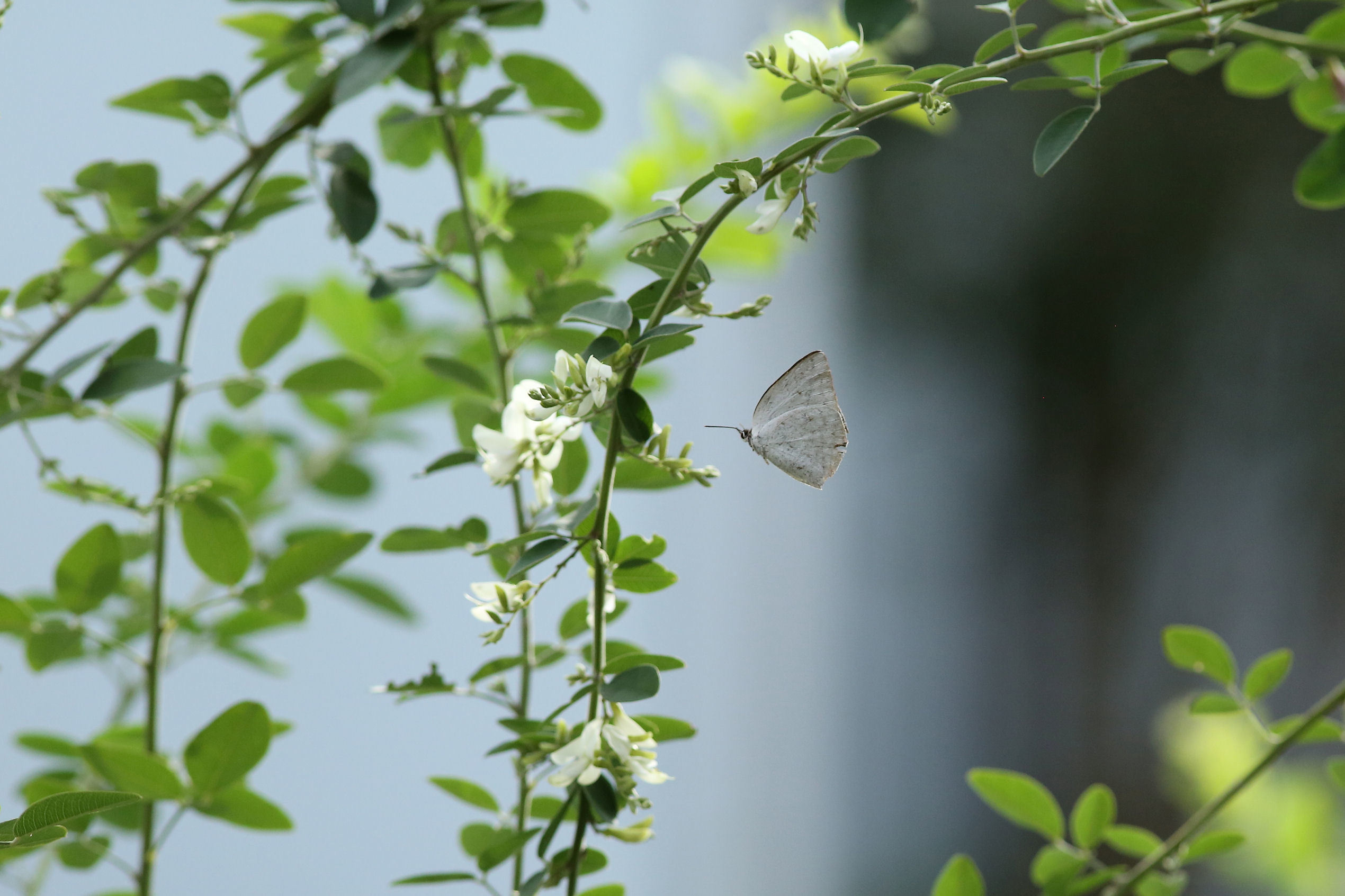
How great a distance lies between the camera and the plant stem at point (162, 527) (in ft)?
1.04

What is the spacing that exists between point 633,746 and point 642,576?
4 centimetres

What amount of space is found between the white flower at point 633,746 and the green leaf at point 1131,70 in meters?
0.19

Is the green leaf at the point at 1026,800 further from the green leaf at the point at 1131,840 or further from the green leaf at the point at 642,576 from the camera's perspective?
the green leaf at the point at 642,576

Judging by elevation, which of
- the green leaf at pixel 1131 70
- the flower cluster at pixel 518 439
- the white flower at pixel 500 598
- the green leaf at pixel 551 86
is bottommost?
the white flower at pixel 500 598

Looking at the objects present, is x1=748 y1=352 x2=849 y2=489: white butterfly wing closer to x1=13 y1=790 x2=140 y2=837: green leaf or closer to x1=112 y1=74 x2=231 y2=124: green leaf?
x1=13 y1=790 x2=140 y2=837: green leaf

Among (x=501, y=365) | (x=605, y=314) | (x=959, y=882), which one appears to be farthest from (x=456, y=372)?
(x=959, y=882)

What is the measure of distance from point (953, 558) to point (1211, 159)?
0.63 metres

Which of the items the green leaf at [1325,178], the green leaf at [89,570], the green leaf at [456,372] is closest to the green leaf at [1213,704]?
the green leaf at [1325,178]

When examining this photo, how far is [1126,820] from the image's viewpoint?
1.24 metres

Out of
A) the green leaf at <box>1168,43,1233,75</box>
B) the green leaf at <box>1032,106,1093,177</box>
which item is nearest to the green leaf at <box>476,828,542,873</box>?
the green leaf at <box>1032,106,1093,177</box>

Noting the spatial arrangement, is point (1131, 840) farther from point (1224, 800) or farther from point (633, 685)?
point (633, 685)

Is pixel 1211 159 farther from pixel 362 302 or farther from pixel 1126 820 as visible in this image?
pixel 362 302

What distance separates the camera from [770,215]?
0.71 ft

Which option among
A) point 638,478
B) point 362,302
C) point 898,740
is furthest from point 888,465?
point 638,478
